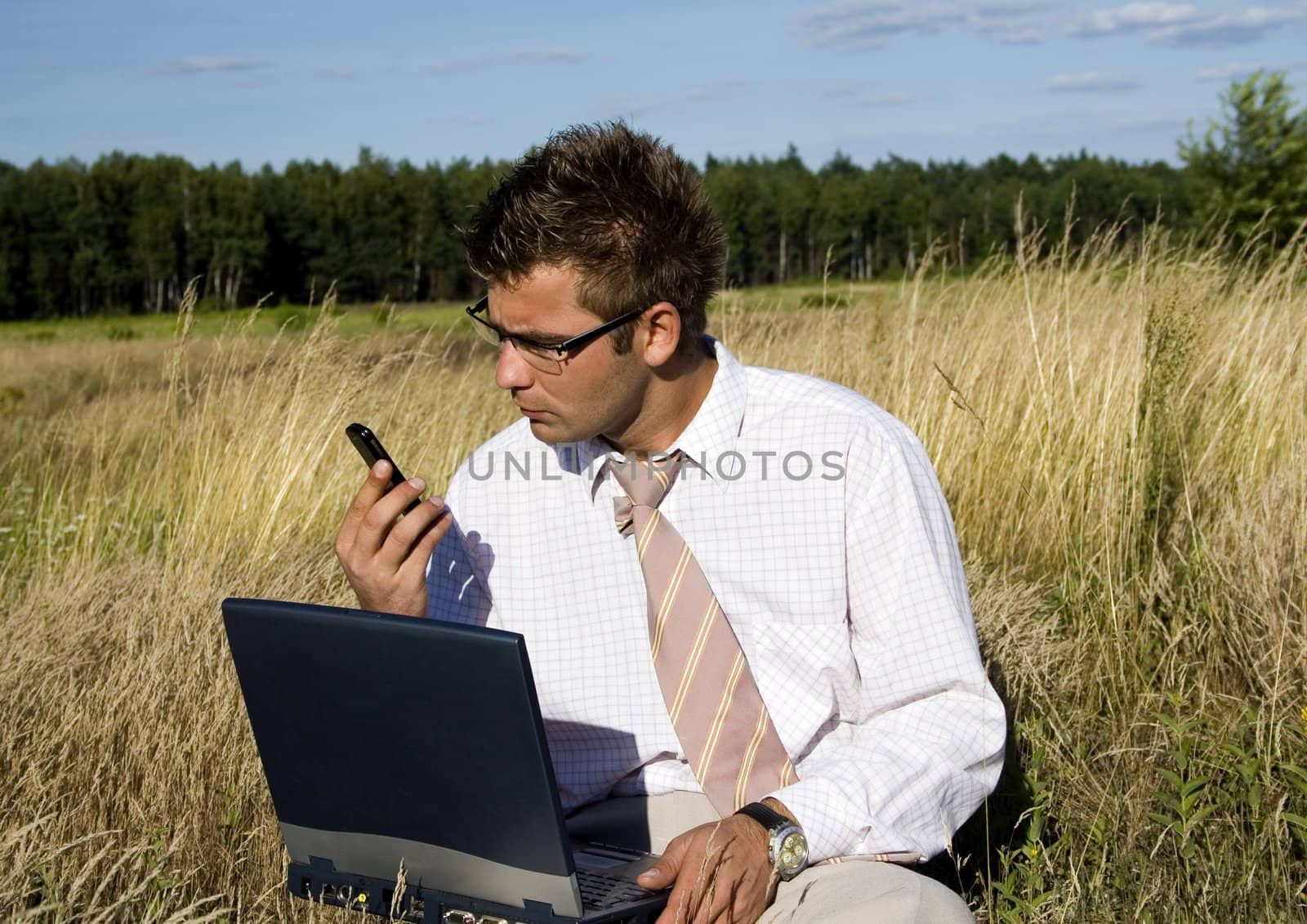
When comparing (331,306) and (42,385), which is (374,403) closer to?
(331,306)

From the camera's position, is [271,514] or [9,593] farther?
[271,514]

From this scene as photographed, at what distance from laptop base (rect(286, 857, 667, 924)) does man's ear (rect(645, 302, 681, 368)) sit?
0.93 meters

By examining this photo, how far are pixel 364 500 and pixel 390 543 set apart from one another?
8 cm

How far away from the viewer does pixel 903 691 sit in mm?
1990

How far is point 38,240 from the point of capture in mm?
57625

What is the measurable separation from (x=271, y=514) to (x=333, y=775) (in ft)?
9.87

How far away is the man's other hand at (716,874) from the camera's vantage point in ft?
5.56

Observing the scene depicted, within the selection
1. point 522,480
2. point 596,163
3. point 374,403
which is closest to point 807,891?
point 522,480

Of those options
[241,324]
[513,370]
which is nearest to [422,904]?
[513,370]

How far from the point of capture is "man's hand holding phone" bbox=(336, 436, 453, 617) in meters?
1.99

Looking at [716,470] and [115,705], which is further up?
[716,470]

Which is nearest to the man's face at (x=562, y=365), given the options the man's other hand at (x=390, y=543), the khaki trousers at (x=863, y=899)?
the man's other hand at (x=390, y=543)

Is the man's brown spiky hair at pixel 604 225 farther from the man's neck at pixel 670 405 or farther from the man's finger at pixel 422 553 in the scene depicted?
the man's finger at pixel 422 553

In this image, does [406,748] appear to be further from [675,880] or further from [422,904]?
[675,880]
